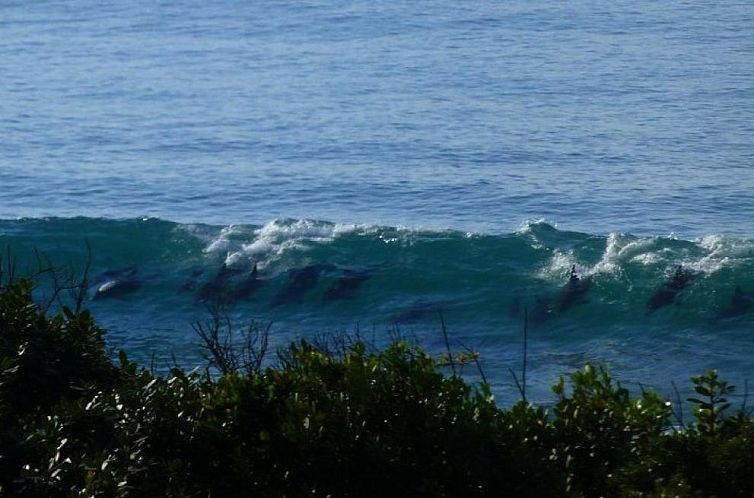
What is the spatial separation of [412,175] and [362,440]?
90.5 feet

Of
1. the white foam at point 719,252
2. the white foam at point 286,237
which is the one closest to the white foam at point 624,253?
the white foam at point 719,252

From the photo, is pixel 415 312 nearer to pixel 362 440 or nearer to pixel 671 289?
pixel 671 289

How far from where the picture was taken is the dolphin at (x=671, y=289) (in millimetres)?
23047

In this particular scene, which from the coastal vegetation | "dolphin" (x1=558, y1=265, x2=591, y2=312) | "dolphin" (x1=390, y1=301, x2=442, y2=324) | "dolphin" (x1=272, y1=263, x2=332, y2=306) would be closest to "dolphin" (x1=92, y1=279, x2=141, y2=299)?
"dolphin" (x1=272, y1=263, x2=332, y2=306)

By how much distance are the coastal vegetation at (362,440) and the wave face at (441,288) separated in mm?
10524

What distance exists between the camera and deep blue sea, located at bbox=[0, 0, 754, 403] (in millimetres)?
22906

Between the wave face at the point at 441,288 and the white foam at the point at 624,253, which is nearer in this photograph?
the wave face at the point at 441,288

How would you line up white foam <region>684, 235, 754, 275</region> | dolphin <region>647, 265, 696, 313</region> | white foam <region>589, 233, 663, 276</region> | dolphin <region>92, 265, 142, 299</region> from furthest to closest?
white foam <region>589, 233, 663, 276</region> → white foam <region>684, 235, 754, 275</region> → dolphin <region>92, 265, 142, 299</region> → dolphin <region>647, 265, 696, 313</region>

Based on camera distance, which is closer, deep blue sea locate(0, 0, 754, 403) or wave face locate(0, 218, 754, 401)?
wave face locate(0, 218, 754, 401)

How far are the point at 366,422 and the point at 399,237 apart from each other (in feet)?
66.1

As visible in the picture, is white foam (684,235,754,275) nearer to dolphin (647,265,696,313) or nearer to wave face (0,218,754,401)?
wave face (0,218,754,401)

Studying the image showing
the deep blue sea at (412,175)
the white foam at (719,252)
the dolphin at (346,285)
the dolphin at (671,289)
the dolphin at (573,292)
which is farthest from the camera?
the white foam at (719,252)

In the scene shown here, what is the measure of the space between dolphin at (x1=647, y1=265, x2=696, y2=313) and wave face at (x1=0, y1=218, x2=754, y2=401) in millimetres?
42

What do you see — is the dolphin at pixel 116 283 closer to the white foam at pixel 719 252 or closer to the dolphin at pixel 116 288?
the dolphin at pixel 116 288
